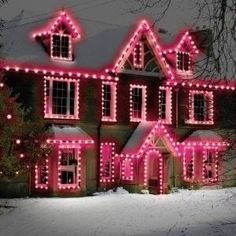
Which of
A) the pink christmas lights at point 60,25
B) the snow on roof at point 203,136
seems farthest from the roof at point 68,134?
the snow on roof at point 203,136

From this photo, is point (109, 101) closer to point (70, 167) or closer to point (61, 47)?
point (61, 47)

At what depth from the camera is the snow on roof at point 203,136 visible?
1385 inches

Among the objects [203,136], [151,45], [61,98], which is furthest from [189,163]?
[61,98]

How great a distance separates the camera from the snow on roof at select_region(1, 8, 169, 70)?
30.2m

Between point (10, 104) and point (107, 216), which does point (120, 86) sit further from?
point (107, 216)

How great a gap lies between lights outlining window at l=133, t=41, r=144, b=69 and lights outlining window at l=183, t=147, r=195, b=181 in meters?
6.22

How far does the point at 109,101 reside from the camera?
1281 inches

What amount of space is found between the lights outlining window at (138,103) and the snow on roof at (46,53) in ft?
8.24

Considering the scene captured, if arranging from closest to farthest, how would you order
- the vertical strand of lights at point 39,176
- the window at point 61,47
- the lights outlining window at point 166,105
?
the vertical strand of lights at point 39,176 < the window at point 61,47 < the lights outlining window at point 166,105

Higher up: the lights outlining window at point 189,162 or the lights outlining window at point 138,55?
the lights outlining window at point 138,55

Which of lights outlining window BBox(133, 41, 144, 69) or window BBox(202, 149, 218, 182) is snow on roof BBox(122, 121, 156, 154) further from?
window BBox(202, 149, 218, 182)

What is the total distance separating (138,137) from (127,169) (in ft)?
6.36

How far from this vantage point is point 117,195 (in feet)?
100

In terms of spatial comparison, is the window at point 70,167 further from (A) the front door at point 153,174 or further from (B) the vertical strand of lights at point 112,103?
(A) the front door at point 153,174
